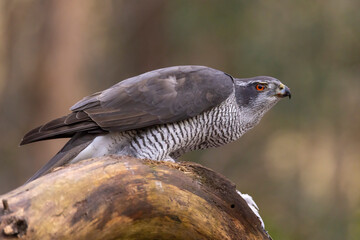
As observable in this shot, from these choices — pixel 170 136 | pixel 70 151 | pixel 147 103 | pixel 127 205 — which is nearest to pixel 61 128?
pixel 70 151

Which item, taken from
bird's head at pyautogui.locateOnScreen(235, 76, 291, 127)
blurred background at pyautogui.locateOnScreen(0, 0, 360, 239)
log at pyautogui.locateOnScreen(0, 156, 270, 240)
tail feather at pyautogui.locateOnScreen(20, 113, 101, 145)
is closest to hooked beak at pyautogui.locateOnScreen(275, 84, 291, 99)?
bird's head at pyautogui.locateOnScreen(235, 76, 291, 127)

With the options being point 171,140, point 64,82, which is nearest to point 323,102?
point 64,82

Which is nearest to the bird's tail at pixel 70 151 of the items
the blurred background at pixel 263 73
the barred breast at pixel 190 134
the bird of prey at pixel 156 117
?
the bird of prey at pixel 156 117

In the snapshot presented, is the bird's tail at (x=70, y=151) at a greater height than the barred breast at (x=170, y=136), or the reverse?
the bird's tail at (x=70, y=151)

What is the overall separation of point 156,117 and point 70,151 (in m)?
0.70

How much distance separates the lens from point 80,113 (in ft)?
13.8

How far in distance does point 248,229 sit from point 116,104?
1451 mm

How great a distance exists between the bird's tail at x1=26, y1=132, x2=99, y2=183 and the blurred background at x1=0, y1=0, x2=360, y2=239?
4.71 m

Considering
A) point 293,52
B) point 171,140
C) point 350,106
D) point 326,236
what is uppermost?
point 171,140

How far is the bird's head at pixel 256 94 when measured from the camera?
4680 millimetres

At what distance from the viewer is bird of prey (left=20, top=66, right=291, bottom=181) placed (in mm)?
4172

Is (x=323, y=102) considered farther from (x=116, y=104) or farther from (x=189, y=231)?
(x=189, y=231)

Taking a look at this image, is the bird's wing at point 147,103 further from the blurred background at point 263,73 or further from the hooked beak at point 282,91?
the blurred background at point 263,73

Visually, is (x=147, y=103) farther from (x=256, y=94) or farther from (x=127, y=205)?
(x=127, y=205)
